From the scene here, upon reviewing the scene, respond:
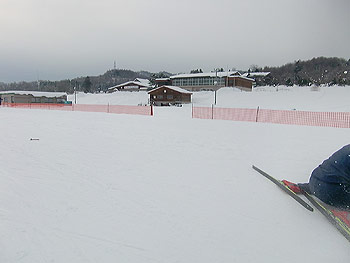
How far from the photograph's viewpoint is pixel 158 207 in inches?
166

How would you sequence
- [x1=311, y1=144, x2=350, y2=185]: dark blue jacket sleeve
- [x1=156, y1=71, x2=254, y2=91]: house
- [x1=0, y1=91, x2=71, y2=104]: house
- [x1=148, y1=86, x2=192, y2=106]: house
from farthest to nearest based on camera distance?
[x1=156, y1=71, x2=254, y2=91]: house → [x1=0, y1=91, x2=71, y2=104]: house → [x1=148, y1=86, x2=192, y2=106]: house → [x1=311, y1=144, x2=350, y2=185]: dark blue jacket sleeve

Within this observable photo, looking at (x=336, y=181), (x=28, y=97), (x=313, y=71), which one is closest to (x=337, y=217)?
(x=336, y=181)

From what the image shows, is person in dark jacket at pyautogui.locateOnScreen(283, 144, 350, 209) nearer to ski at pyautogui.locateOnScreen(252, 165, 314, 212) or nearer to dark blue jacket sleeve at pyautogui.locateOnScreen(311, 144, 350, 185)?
dark blue jacket sleeve at pyautogui.locateOnScreen(311, 144, 350, 185)

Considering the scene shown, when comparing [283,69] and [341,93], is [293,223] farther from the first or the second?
[283,69]

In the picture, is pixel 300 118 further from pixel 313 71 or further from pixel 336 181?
pixel 313 71

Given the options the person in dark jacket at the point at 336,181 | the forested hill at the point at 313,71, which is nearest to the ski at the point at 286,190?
the person in dark jacket at the point at 336,181

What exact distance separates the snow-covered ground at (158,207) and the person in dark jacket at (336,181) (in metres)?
0.38

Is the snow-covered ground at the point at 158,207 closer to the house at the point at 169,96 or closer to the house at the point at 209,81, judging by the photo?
the house at the point at 169,96

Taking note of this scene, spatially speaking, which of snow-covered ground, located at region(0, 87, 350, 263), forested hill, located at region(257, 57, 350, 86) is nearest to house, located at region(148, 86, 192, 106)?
forested hill, located at region(257, 57, 350, 86)

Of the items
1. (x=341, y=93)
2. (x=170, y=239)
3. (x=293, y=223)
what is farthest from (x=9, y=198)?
(x=341, y=93)

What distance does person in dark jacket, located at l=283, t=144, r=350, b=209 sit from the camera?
3764 millimetres

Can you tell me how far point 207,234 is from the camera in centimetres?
348

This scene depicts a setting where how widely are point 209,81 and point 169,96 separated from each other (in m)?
17.0

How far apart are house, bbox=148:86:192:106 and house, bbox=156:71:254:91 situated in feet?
43.8
